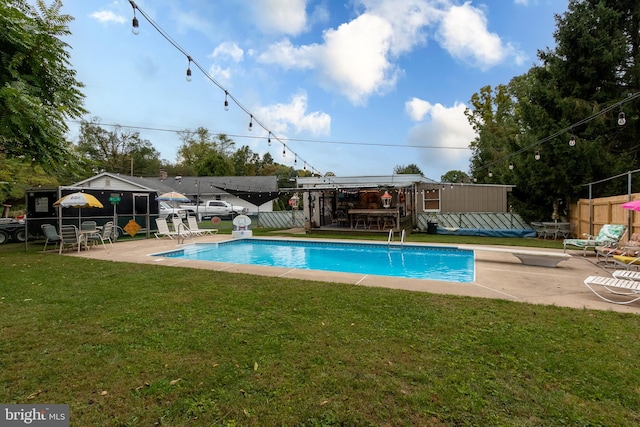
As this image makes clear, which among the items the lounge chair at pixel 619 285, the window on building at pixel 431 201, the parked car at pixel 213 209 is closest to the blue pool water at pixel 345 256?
the lounge chair at pixel 619 285

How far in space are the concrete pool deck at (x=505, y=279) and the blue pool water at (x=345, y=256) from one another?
87cm

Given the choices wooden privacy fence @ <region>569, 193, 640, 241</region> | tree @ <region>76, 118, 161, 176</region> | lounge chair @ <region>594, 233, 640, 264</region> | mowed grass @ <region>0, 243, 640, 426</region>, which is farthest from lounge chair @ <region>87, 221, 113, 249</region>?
tree @ <region>76, 118, 161, 176</region>

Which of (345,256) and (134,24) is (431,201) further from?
(134,24)

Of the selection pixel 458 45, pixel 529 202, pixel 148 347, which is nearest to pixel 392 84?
pixel 458 45

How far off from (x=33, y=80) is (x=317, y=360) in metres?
4.28

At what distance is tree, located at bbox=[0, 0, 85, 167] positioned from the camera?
110 inches

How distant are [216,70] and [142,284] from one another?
18.5 ft

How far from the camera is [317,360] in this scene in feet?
9.31

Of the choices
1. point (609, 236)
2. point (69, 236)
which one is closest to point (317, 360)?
point (609, 236)

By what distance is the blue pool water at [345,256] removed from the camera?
858 cm

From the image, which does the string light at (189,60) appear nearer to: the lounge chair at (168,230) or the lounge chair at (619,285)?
the lounge chair at (168,230)

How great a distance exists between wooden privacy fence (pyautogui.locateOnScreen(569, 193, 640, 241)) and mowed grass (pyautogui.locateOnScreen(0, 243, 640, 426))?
6.28m

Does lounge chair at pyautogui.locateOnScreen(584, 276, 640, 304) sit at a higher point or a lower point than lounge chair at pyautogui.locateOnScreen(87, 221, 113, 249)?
lower

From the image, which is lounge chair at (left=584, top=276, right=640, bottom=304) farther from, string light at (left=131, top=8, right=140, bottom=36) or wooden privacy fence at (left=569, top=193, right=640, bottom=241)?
string light at (left=131, top=8, right=140, bottom=36)
